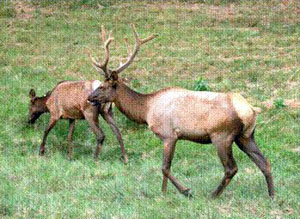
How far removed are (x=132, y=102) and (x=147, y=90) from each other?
529cm

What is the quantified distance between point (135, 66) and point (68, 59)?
1.76 metres

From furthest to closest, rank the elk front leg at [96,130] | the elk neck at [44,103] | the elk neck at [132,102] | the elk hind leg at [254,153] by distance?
the elk neck at [44,103] < the elk front leg at [96,130] < the elk neck at [132,102] < the elk hind leg at [254,153]

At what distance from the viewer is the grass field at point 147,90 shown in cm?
896

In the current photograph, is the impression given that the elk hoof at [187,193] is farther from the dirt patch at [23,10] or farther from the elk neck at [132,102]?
the dirt patch at [23,10]

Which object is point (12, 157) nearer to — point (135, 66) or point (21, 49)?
point (135, 66)

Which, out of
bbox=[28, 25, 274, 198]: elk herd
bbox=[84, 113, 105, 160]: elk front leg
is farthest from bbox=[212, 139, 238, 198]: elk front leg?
bbox=[84, 113, 105, 160]: elk front leg

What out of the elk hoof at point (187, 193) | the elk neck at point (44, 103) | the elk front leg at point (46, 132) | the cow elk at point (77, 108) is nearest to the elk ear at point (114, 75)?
the elk hoof at point (187, 193)

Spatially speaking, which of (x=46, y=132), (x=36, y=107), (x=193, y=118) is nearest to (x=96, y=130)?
(x=46, y=132)

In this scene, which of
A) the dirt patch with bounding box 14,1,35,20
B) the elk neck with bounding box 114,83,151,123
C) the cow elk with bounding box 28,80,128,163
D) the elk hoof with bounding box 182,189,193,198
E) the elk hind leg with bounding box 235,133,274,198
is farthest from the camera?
the dirt patch with bounding box 14,1,35,20

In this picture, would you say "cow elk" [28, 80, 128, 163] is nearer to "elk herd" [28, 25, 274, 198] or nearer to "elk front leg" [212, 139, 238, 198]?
"elk herd" [28, 25, 274, 198]

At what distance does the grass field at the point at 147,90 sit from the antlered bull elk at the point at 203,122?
13.4 inches

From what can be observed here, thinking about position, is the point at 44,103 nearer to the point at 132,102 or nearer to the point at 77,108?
the point at 77,108

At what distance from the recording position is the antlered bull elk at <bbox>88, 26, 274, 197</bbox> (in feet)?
30.3

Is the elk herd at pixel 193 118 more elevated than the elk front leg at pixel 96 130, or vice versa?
the elk herd at pixel 193 118
